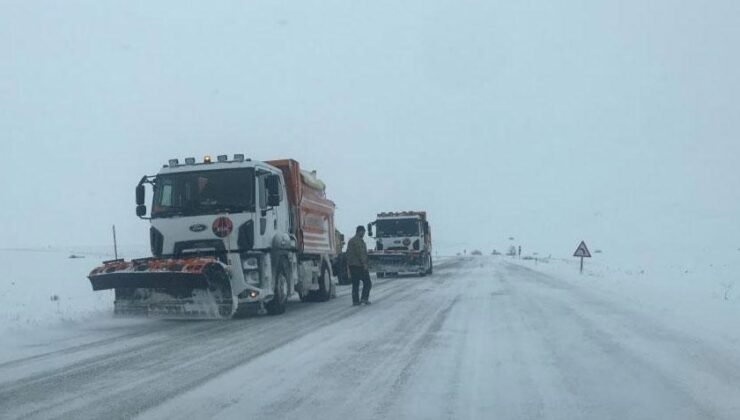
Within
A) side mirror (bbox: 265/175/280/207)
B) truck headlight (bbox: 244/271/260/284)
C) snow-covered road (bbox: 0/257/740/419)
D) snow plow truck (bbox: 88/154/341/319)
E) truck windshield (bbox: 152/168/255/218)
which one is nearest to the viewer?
snow-covered road (bbox: 0/257/740/419)

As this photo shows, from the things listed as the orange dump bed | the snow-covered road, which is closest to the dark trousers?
the orange dump bed

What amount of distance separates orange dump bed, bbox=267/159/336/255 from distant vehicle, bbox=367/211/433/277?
14223 mm

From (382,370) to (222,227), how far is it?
6896 millimetres

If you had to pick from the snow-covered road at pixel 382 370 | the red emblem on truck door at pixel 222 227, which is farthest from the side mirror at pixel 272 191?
the snow-covered road at pixel 382 370

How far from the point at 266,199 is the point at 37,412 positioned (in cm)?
875

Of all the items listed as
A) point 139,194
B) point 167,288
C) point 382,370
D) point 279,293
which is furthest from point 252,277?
point 382,370

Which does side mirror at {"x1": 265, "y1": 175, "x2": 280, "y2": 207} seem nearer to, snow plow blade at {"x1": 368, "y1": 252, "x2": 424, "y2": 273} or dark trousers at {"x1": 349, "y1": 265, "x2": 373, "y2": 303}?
dark trousers at {"x1": 349, "y1": 265, "x2": 373, "y2": 303}

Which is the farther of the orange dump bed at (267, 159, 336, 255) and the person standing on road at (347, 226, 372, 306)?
the person standing on road at (347, 226, 372, 306)

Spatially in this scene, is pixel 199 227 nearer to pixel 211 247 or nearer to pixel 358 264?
pixel 211 247

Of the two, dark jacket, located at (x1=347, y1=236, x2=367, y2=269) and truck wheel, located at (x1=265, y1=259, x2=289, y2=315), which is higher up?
dark jacket, located at (x1=347, y1=236, x2=367, y2=269)

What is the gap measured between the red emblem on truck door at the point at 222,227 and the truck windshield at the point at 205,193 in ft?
0.63

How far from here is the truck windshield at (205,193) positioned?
1485cm

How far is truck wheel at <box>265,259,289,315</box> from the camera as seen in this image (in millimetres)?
15570

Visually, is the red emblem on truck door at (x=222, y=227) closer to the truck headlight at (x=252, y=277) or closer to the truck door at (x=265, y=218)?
the truck door at (x=265, y=218)
